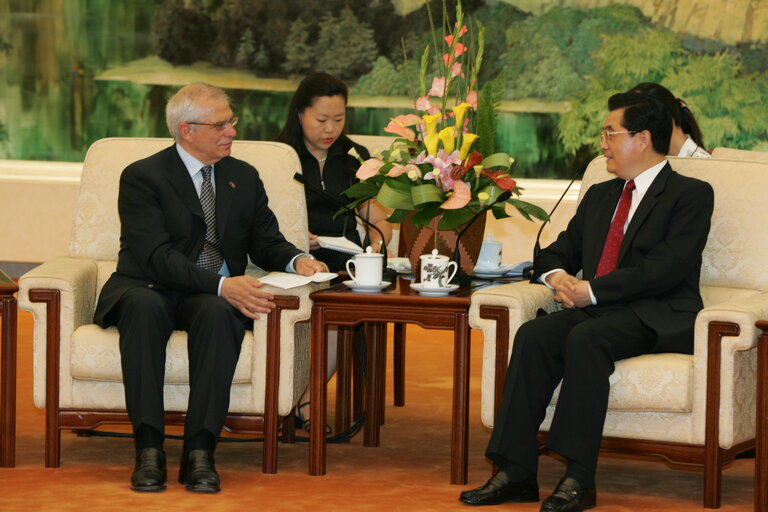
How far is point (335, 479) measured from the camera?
354 centimetres

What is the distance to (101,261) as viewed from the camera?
13.1ft

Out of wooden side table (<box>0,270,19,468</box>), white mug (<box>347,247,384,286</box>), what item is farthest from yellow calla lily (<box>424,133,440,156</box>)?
wooden side table (<box>0,270,19,468</box>)

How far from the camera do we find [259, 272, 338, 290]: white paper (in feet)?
11.6

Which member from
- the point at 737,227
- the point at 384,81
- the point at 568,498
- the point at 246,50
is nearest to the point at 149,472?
the point at 568,498

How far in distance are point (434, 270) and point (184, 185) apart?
2.92ft

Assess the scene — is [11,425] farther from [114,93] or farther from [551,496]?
[114,93]

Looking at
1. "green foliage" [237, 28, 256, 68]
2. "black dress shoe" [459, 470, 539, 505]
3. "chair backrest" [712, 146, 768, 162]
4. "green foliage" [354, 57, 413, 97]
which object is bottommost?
"black dress shoe" [459, 470, 539, 505]

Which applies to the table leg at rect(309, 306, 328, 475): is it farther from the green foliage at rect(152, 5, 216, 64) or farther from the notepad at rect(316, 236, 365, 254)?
the green foliage at rect(152, 5, 216, 64)

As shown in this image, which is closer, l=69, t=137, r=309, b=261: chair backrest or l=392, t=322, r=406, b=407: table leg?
l=69, t=137, r=309, b=261: chair backrest

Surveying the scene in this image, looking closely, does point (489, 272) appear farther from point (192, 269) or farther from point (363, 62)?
point (363, 62)

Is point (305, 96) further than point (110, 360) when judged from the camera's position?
Yes

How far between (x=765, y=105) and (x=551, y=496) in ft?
16.0

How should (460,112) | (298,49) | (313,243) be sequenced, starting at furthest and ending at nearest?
1. (298,49)
2. (313,243)
3. (460,112)

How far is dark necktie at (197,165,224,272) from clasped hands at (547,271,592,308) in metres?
1.12
